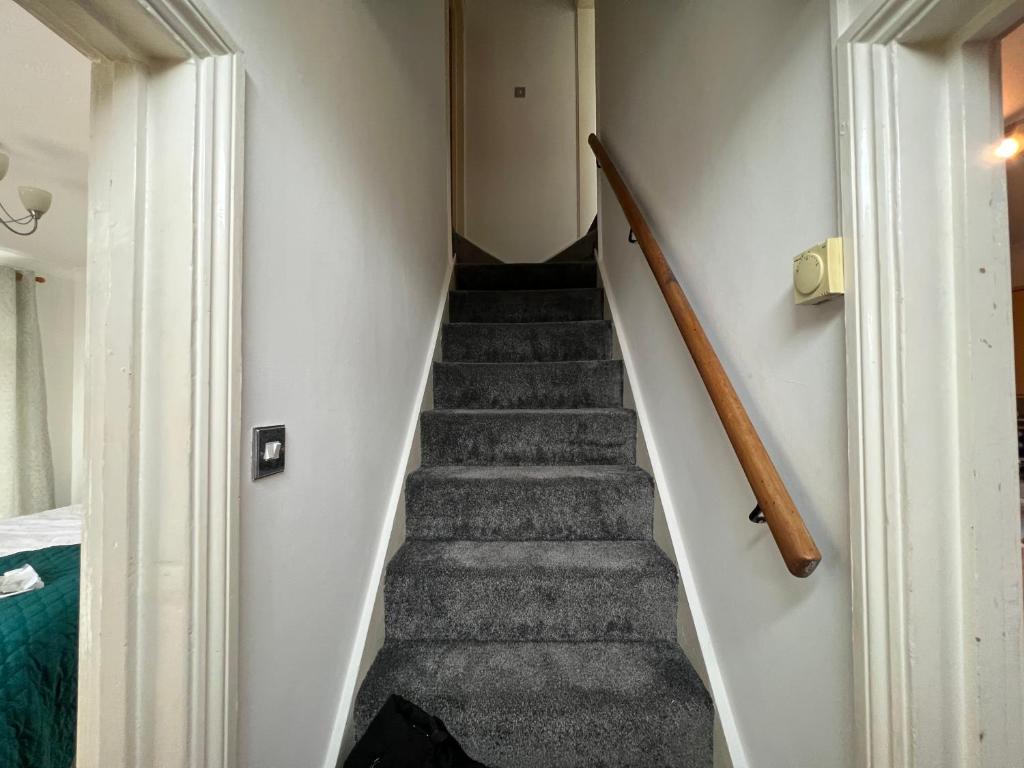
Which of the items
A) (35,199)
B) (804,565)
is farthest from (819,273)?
(35,199)

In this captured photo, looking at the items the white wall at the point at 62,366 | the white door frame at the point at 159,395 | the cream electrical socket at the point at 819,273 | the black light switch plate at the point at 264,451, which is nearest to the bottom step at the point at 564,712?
the white door frame at the point at 159,395

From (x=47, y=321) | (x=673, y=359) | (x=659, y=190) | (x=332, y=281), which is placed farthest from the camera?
(x=47, y=321)

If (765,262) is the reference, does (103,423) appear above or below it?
below

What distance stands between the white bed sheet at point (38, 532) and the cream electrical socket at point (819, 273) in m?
2.65

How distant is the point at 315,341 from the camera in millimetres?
854

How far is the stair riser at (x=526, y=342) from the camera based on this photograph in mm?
1908

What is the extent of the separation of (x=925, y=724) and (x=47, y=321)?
5.43 meters

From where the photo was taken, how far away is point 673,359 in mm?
1224

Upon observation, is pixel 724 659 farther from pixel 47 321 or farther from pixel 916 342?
pixel 47 321

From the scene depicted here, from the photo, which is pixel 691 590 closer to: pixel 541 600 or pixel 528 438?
pixel 541 600

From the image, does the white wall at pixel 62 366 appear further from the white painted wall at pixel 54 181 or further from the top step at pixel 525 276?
the top step at pixel 525 276

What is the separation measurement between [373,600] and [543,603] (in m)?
0.47

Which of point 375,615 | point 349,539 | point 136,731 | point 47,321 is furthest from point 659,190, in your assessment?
point 47,321

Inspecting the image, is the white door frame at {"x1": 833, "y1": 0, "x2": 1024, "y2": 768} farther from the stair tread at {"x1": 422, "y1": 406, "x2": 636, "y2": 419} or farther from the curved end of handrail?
the stair tread at {"x1": 422, "y1": 406, "x2": 636, "y2": 419}
